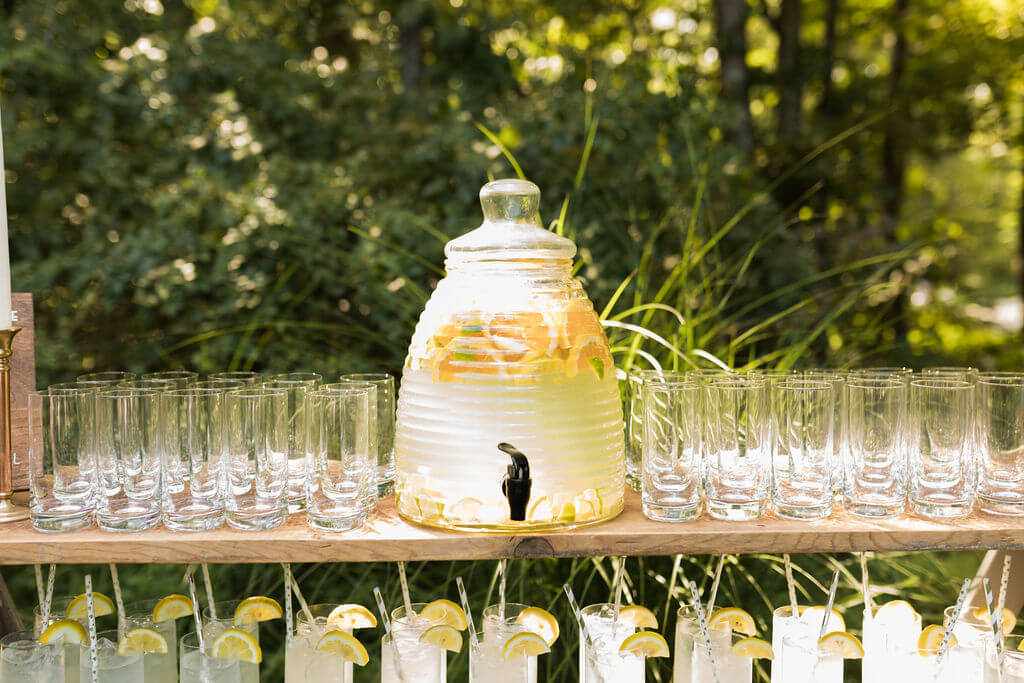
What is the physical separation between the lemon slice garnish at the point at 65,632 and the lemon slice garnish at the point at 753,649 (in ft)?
3.48

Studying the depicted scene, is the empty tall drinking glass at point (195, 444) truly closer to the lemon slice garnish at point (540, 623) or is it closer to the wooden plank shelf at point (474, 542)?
the wooden plank shelf at point (474, 542)

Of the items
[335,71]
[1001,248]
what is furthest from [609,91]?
[1001,248]

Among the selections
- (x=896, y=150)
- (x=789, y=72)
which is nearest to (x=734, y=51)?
(x=789, y=72)

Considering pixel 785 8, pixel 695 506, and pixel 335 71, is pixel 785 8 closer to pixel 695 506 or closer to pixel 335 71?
pixel 335 71

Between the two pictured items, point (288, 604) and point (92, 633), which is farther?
point (288, 604)

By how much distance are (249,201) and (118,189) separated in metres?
0.74

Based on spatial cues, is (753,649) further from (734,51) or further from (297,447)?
(734,51)

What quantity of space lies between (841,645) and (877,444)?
33 centimetres

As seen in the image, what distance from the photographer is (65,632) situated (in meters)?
1.40

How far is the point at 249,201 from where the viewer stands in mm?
3531

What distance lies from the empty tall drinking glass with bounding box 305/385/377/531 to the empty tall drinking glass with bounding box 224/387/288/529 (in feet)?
0.15

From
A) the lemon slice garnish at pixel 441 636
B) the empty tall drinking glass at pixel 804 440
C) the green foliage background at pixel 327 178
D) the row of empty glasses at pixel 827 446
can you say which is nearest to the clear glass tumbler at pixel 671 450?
the row of empty glasses at pixel 827 446

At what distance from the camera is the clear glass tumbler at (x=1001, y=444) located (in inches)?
52.0

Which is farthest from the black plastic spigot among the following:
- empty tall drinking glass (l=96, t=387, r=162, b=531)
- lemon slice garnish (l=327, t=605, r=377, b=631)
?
empty tall drinking glass (l=96, t=387, r=162, b=531)
